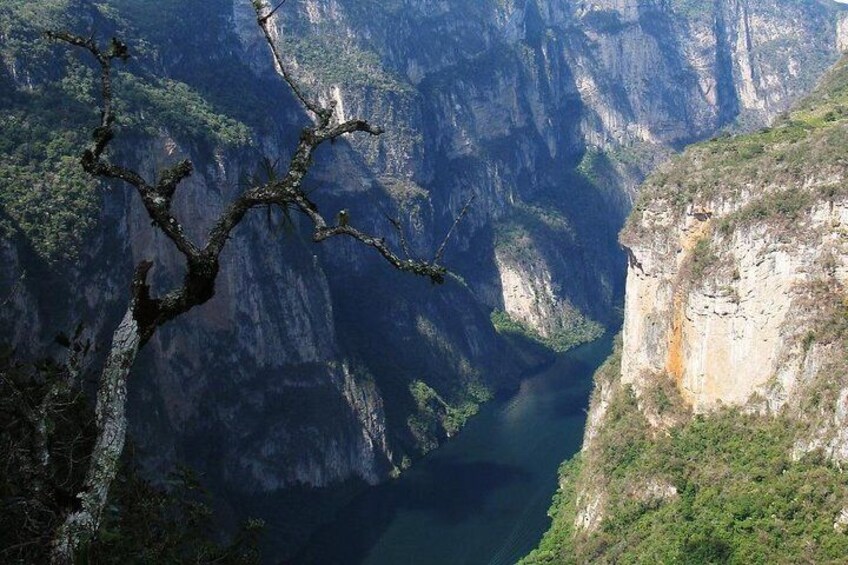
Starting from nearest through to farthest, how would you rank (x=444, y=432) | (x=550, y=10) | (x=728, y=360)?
(x=728, y=360) → (x=444, y=432) → (x=550, y=10)

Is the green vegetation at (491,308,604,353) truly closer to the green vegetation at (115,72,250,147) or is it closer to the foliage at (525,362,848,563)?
the green vegetation at (115,72,250,147)

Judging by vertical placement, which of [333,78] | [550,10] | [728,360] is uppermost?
[550,10]

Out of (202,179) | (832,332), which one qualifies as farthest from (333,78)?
(832,332)

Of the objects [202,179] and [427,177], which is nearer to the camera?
[202,179]

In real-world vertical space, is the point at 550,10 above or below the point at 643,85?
above

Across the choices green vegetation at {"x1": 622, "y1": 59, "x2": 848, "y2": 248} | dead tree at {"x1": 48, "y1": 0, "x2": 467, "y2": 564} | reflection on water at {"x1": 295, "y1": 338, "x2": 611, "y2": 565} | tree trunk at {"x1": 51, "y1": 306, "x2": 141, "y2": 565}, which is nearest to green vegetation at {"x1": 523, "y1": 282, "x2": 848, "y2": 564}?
green vegetation at {"x1": 622, "y1": 59, "x2": 848, "y2": 248}

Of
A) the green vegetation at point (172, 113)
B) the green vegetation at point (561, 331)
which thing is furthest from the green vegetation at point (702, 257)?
the green vegetation at point (561, 331)

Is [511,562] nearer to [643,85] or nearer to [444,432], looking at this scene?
[444,432]

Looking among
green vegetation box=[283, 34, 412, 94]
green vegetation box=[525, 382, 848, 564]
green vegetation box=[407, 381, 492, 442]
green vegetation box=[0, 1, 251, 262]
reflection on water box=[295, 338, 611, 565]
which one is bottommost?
reflection on water box=[295, 338, 611, 565]
